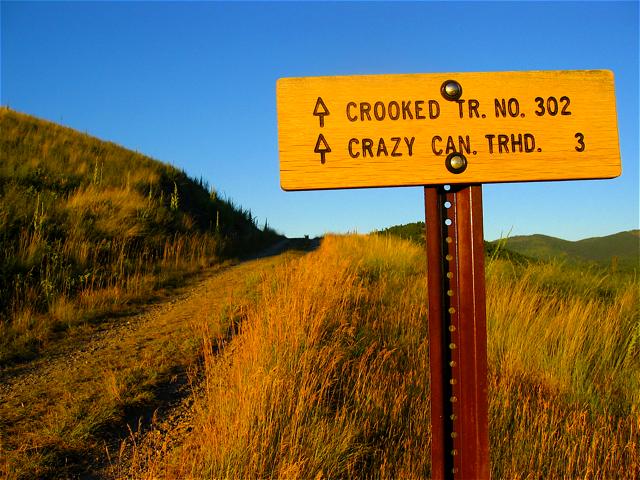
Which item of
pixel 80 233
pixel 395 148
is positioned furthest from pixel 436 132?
pixel 80 233

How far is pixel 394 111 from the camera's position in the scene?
2.02 m

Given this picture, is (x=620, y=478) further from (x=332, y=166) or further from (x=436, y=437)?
(x=332, y=166)

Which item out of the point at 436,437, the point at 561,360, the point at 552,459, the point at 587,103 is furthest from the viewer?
the point at 561,360

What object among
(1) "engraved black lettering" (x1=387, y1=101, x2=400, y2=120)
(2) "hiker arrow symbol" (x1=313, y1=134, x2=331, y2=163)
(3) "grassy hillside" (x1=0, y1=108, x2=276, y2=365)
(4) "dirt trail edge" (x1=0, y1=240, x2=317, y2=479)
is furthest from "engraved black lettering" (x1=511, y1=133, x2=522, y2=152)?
(3) "grassy hillside" (x1=0, y1=108, x2=276, y2=365)

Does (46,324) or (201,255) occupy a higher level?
(201,255)

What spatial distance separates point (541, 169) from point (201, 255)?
9.13m

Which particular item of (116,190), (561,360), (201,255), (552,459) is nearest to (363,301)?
(561,360)

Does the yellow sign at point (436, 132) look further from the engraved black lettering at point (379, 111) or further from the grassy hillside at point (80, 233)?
the grassy hillside at point (80, 233)

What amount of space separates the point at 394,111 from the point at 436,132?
20 centimetres

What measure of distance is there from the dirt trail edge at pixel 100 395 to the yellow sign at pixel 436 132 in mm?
2146

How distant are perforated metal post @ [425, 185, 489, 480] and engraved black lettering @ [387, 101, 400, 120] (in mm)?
338

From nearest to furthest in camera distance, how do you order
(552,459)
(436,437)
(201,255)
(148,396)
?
(436,437) < (552,459) < (148,396) < (201,255)

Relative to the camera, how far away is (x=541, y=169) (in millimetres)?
2029

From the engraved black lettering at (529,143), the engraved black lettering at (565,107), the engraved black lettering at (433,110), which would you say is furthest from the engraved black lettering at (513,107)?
the engraved black lettering at (433,110)
